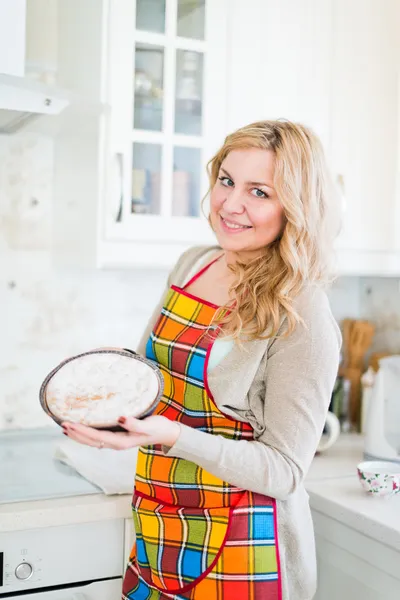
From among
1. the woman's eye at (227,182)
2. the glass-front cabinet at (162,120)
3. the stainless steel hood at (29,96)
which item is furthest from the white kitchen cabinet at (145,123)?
the woman's eye at (227,182)

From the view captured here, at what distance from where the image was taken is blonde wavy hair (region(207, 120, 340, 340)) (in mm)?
1367

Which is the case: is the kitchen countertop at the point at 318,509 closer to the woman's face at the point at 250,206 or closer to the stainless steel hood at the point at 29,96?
the woman's face at the point at 250,206

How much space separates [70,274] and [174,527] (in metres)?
0.97

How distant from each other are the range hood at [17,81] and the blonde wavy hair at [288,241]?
0.42 meters

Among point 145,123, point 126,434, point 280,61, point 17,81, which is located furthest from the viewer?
point 280,61

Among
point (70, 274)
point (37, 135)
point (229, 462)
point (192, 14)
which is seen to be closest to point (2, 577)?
point (229, 462)

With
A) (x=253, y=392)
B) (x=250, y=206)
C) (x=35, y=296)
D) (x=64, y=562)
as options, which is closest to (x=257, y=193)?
(x=250, y=206)

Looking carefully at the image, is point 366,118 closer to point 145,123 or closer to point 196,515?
point 145,123

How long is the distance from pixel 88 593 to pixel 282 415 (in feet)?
2.17

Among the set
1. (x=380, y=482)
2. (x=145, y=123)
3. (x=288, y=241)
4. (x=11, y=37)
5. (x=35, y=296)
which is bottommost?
(x=380, y=482)

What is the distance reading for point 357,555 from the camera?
171 cm

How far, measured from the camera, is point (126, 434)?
1217mm

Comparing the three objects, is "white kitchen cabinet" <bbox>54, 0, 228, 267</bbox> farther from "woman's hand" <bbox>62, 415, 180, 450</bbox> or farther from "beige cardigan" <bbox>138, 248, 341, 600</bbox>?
"woman's hand" <bbox>62, 415, 180, 450</bbox>

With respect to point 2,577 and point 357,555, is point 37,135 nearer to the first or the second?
point 2,577
